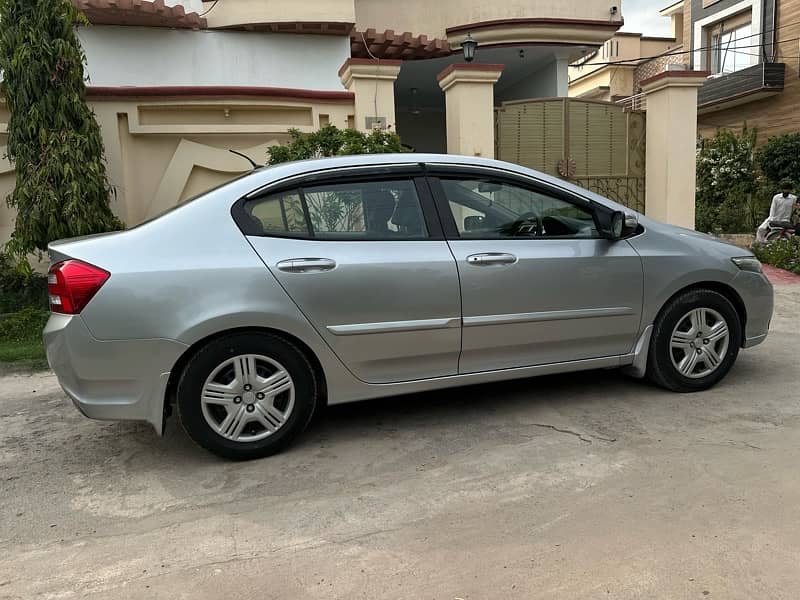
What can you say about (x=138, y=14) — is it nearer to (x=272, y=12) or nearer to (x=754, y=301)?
(x=272, y=12)

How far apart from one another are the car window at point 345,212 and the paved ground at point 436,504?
47.7 inches

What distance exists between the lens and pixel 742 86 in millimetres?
17422

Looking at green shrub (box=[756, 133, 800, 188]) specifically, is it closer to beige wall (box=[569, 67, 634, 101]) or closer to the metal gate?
the metal gate

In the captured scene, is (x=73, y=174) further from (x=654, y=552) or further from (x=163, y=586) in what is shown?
(x=654, y=552)

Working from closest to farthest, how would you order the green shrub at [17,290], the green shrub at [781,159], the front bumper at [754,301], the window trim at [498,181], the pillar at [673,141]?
the window trim at [498,181]
the front bumper at [754,301]
the green shrub at [17,290]
the pillar at [673,141]
the green shrub at [781,159]

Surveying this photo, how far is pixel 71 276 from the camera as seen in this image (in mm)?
3195

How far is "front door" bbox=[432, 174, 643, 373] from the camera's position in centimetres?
379

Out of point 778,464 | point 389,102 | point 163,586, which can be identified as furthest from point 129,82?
point 778,464

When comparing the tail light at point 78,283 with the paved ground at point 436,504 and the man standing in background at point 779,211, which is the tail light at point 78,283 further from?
the man standing in background at point 779,211

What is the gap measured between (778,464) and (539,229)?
181 cm

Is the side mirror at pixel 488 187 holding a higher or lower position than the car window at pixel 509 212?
higher

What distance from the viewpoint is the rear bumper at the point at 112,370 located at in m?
3.21

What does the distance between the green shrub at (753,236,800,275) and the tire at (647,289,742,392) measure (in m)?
6.82

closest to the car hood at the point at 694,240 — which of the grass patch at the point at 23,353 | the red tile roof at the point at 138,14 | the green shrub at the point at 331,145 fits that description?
the green shrub at the point at 331,145
